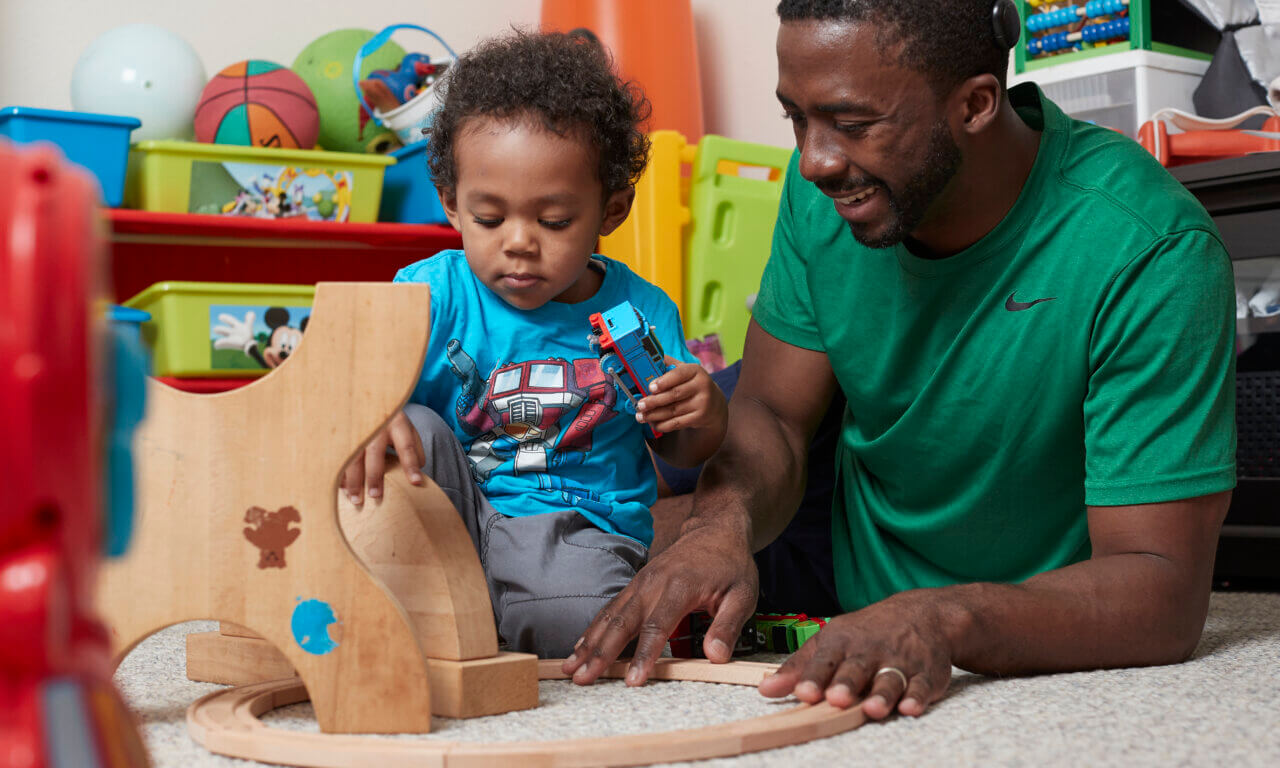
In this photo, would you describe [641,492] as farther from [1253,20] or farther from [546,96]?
[1253,20]

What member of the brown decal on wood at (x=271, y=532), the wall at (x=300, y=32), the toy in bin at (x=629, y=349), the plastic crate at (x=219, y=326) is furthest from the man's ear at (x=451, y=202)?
the wall at (x=300, y=32)

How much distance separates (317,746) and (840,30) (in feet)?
2.25

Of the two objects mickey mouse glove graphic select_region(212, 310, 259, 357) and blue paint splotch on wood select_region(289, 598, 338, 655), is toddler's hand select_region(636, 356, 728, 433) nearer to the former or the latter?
blue paint splotch on wood select_region(289, 598, 338, 655)

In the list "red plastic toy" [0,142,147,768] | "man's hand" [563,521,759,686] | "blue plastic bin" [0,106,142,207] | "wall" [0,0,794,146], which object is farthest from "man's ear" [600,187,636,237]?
"wall" [0,0,794,146]

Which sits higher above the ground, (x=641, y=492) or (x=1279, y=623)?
(x=641, y=492)

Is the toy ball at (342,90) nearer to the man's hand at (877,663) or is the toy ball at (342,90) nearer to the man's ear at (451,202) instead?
the man's ear at (451,202)

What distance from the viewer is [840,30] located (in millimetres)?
983

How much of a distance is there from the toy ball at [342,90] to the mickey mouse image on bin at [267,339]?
1.32ft

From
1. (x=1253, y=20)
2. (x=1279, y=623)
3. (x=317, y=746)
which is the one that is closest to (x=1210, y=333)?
(x=1279, y=623)

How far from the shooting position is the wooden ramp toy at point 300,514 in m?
0.75

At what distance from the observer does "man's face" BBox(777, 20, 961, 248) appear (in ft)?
3.23

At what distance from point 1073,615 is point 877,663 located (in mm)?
202

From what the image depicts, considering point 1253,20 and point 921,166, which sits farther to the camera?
point 1253,20

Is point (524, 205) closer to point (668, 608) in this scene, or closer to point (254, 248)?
point (668, 608)
